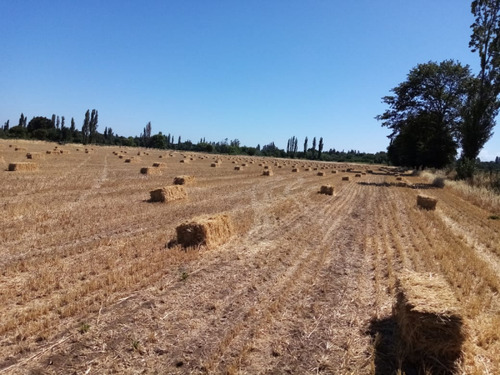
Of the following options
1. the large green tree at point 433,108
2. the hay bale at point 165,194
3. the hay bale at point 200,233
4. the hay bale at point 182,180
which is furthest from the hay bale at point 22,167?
the large green tree at point 433,108

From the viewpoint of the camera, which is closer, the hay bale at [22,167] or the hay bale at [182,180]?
the hay bale at [22,167]

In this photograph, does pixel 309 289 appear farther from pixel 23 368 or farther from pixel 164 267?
pixel 23 368

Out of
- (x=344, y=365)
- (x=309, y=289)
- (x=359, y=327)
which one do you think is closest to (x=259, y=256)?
(x=309, y=289)

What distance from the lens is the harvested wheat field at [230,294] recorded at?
5.01 metres

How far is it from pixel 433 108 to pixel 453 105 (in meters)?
2.15

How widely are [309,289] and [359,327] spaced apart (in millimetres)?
1636

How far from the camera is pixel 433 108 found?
4234cm

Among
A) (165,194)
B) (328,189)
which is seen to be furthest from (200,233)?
(328,189)

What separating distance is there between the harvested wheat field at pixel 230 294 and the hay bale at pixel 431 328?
0.04 metres

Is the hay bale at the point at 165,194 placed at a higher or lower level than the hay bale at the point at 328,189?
lower

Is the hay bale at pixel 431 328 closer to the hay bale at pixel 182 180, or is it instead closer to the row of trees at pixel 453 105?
the hay bale at pixel 182 180

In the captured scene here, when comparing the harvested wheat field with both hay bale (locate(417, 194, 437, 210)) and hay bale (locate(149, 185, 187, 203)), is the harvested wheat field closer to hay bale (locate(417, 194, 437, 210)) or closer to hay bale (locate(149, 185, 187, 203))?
hay bale (locate(149, 185, 187, 203))

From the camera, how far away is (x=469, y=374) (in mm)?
4797

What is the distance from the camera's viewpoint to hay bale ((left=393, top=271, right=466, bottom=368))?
500 centimetres
